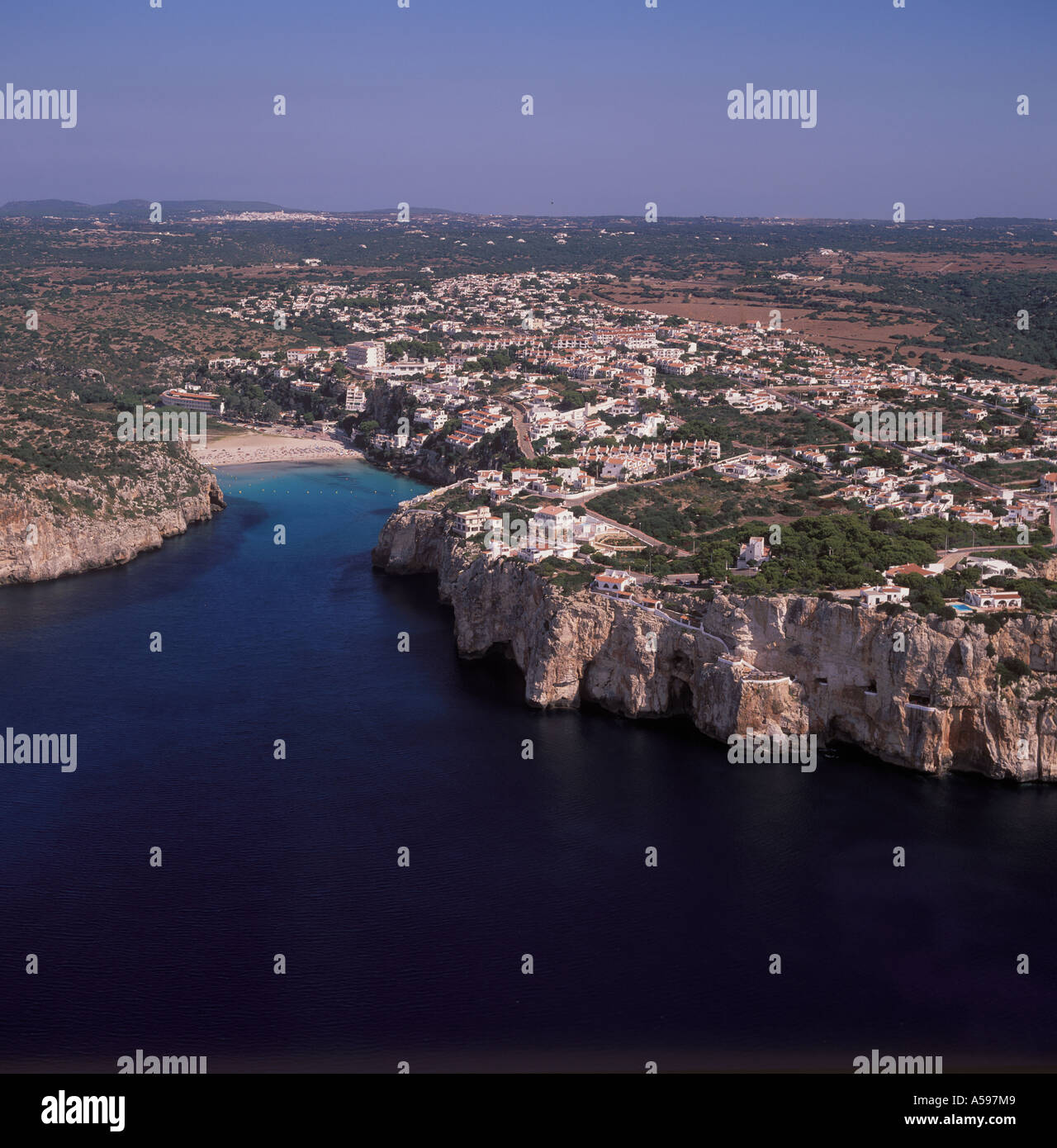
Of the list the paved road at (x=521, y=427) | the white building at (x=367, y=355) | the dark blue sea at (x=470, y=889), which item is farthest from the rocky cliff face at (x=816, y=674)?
the white building at (x=367, y=355)

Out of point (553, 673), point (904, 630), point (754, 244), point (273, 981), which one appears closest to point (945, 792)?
point (904, 630)

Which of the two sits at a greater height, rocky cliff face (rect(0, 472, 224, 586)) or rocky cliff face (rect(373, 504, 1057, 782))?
rocky cliff face (rect(0, 472, 224, 586))

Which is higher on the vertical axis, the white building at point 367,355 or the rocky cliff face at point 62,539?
the white building at point 367,355

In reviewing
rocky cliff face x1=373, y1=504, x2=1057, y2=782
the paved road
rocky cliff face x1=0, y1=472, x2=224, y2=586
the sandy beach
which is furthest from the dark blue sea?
the sandy beach

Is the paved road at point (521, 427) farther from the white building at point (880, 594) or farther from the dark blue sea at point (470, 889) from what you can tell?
the white building at point (880, 594)

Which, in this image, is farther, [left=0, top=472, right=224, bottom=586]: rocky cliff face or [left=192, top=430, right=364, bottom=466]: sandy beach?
[left=192, top=430, right=364, bottom=466]: sandy beach

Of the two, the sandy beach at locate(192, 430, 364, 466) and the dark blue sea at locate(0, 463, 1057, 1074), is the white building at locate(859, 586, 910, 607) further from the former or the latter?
the sandy beach at locate(192, 430, 364, 466)

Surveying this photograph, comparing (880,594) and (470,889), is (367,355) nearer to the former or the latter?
(880,594)
